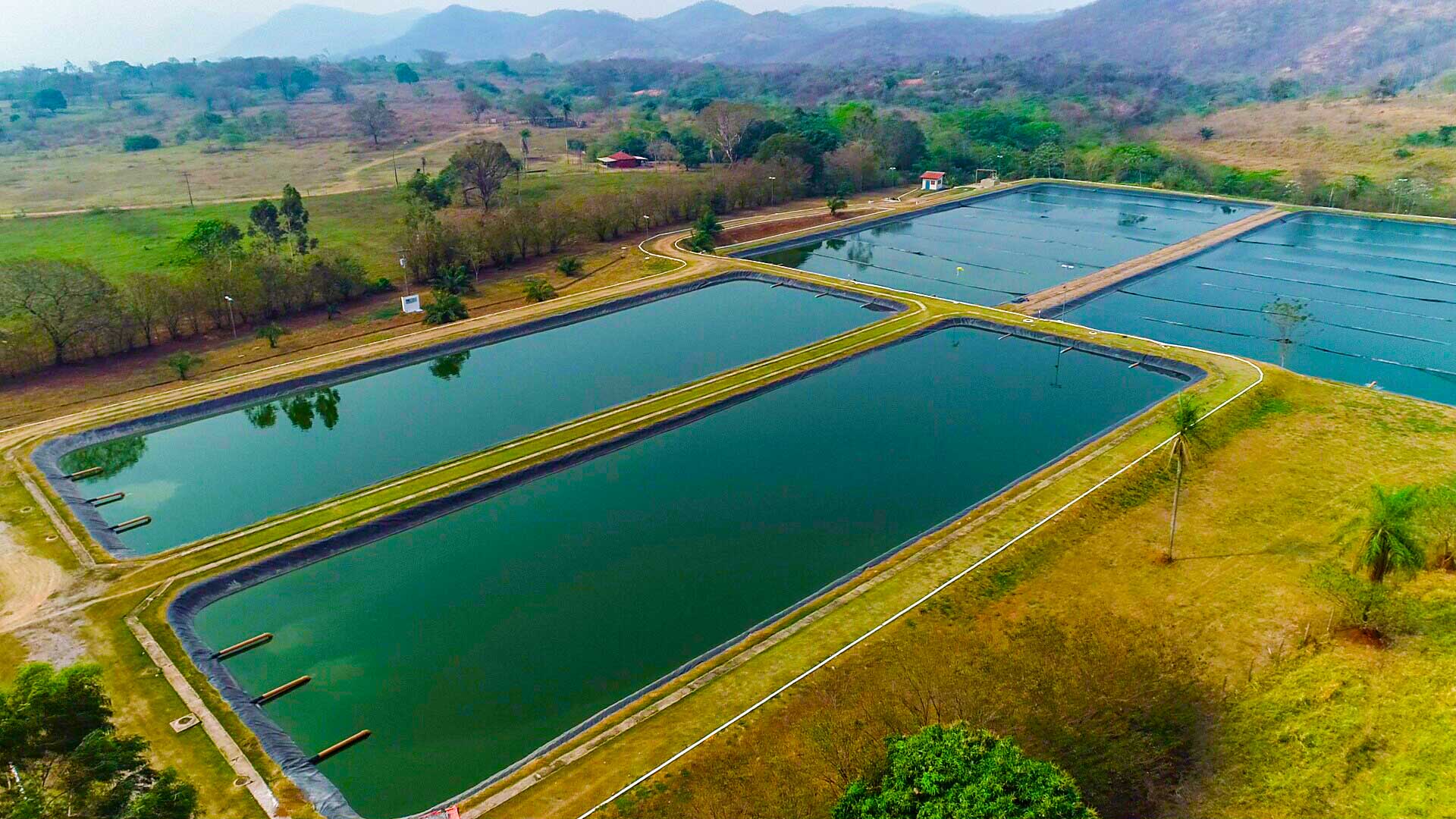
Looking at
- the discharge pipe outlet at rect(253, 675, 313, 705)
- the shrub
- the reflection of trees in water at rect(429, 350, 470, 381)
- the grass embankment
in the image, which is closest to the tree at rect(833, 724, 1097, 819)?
the grass embankment

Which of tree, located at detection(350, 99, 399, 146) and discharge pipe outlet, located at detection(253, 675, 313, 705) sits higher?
tree, located at detection(350, 99, 399, 146)

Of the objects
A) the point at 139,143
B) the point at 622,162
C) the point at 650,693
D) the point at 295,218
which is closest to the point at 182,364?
the point at 295,218

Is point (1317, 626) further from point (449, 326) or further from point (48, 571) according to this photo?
point (449, 326)

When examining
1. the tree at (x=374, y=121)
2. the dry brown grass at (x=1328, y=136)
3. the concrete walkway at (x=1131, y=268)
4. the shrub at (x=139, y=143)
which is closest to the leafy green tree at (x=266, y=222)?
the concrete walkway at (x=1131, y=268)

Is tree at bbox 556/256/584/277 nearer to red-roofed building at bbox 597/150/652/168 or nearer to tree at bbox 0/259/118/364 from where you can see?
tree at bbox 0/259/118/364

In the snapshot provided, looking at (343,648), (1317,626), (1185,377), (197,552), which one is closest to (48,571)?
(197,552)

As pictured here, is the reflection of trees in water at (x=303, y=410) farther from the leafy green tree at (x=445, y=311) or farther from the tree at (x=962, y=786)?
the tree at (x=962, y=786)
